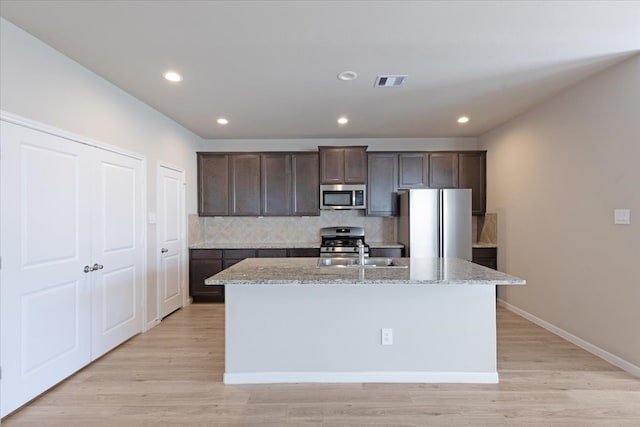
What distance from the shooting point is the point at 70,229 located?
265 cm

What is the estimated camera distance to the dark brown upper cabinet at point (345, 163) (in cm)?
506

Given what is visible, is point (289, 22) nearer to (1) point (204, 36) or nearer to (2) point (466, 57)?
(1) point (204, 36)

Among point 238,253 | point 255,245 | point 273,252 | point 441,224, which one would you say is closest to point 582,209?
point 441,224

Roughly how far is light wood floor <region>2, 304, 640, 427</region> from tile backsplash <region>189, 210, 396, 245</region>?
2.56 m

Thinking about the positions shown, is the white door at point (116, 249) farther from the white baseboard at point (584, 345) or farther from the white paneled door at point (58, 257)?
the white baseboard at point (584, 345)

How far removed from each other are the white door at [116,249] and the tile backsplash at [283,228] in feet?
5.81

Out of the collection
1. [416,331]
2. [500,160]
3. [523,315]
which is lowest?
[523,315]

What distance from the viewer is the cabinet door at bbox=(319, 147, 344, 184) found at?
507cm

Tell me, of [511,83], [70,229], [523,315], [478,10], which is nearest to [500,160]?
[511,83]

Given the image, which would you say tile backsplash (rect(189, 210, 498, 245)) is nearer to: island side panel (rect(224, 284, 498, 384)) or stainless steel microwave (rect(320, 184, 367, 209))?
stainless steel microwave (rect(320, 184, 367, 209))

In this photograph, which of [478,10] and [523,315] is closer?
[478,10]

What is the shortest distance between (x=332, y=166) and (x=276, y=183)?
0.92 m

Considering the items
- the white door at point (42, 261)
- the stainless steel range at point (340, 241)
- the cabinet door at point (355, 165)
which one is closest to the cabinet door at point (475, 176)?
the cabinet door at point (355, 165)

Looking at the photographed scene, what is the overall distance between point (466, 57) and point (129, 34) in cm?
254
